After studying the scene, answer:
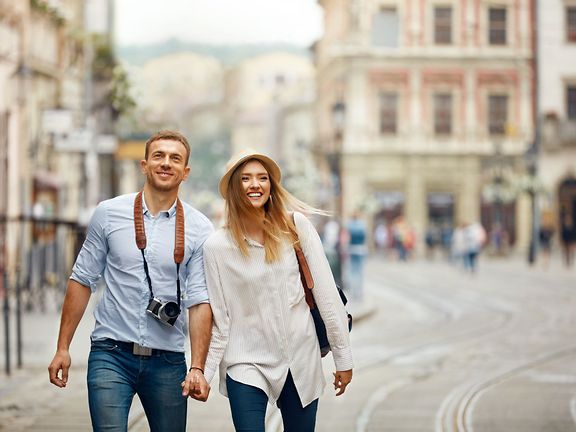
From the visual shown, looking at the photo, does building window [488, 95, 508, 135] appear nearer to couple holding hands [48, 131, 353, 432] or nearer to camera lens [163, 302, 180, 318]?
couple holding hands [48, 131, 353, 432]

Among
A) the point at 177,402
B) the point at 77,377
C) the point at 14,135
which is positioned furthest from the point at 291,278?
the point at 14,135

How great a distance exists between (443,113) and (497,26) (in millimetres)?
7392

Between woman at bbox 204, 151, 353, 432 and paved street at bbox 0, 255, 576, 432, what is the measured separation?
9.85 feet

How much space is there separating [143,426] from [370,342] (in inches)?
244

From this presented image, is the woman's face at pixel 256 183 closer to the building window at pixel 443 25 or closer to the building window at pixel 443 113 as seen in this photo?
the building window at pixel 443 25

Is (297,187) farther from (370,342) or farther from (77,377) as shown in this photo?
(77,377)

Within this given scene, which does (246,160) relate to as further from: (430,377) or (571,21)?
(571,21)

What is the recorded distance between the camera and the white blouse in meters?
4.68

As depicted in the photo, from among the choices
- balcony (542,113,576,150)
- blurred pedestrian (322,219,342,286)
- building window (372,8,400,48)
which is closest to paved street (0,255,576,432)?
blurred pedestrian (322,219,342,286)

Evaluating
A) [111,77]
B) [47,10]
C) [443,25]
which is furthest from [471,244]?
[443,25]

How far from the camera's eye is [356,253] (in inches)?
808

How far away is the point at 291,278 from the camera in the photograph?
4719 mm

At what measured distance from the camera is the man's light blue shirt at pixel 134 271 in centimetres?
466

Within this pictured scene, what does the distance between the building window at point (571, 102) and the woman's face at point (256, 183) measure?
44.0 meters
